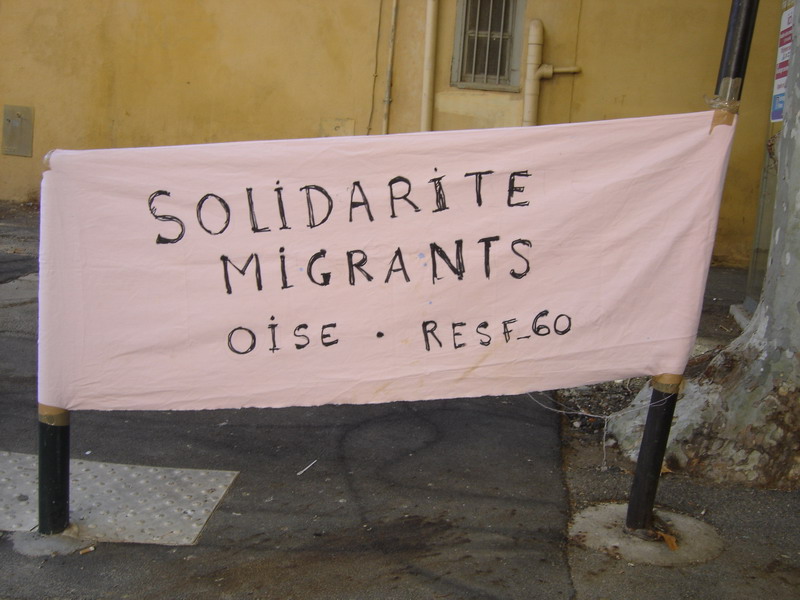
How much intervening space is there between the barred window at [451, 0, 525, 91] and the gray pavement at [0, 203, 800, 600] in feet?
20.1

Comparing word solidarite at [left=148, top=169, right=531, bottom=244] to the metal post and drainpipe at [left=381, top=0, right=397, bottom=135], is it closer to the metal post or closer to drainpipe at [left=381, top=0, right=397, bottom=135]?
the metal post

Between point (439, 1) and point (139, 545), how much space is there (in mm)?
8333

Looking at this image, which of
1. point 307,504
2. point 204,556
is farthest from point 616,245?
point 204,556

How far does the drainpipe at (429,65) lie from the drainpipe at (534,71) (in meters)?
1.13

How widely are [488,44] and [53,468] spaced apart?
27.3 feet

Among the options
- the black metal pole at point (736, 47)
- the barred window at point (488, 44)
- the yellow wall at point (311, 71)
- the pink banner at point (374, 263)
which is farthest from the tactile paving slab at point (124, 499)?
the barred window at point (488, 44)

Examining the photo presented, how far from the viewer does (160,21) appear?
10.9m

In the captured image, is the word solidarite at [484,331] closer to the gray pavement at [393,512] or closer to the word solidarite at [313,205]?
the word solidarite at [313,205]

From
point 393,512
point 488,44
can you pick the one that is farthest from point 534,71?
point 393,512

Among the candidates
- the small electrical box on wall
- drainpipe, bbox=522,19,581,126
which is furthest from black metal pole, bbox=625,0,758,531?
the small electrical box on wall

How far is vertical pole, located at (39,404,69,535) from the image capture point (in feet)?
10.9

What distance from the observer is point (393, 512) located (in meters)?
3.73

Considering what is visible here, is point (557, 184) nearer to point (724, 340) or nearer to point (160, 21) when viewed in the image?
point (724, 340)

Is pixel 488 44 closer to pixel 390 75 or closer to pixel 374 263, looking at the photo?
pixel 390 75
